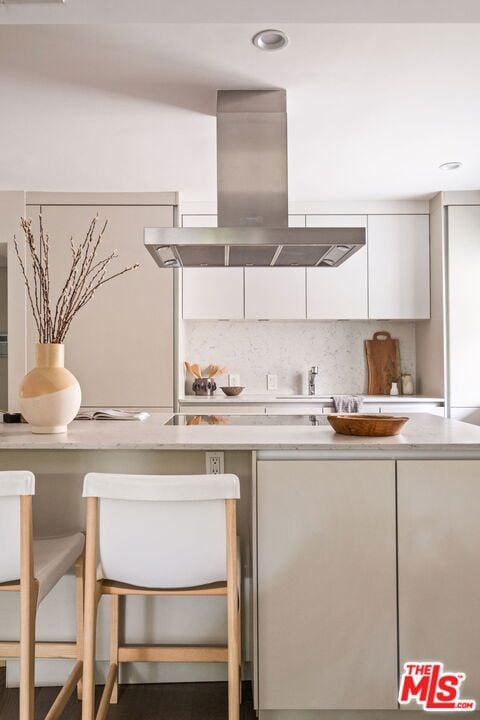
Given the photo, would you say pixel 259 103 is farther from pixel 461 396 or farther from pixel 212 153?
pixel 461 396

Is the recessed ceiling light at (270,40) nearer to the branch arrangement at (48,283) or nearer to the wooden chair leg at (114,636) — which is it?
the branch arrangement at (48,283)

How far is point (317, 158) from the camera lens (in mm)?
3549

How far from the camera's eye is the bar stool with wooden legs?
153 centimetres

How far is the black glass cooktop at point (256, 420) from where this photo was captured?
2.43 meters

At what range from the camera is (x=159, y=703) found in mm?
2010

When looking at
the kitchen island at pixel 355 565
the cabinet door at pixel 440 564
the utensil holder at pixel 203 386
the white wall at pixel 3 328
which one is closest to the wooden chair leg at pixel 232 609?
the kitchen island at pixel 355 565

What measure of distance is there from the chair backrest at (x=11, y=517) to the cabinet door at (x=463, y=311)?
347 cm

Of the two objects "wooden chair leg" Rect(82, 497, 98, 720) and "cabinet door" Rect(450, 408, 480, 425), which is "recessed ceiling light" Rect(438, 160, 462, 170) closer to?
"cabinet door" Rect(450, 408, 480, 425)

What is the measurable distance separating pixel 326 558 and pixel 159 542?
0.62 m

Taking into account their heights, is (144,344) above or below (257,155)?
below

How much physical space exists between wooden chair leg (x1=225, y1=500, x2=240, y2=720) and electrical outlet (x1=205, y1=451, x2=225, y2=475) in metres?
0.50

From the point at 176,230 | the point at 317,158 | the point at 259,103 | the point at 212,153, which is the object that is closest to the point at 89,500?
the point at 176,230

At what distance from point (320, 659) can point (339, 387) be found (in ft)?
10.4

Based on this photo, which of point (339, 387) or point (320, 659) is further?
point (339, 387)
